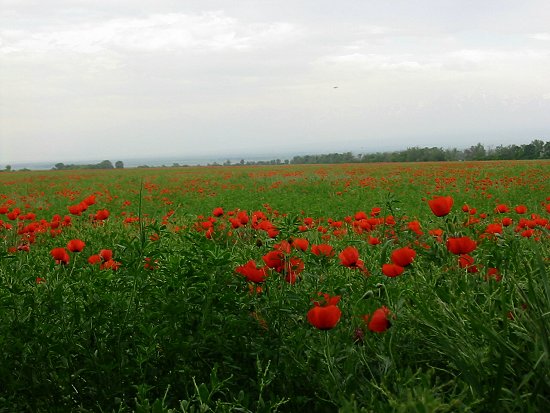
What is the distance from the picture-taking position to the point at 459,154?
184 ft

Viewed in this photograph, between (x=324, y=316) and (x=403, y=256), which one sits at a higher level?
(x=403, y=256)

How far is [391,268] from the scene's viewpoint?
80.5 inches

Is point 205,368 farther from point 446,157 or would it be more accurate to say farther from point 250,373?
point 446,157

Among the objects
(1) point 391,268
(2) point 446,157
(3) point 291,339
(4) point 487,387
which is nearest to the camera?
(4) point 487,387

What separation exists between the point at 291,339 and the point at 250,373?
26 centimetres

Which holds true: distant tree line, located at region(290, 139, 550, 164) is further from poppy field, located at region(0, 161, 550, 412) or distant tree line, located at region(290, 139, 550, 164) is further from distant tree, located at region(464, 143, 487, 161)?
poppy field, located at region(0, 161, 550, 412)

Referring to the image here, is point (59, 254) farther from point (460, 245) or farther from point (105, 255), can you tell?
point (460, 245)

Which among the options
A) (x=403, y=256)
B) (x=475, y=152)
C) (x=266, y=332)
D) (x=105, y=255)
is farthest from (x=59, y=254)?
(x=475, y=152)

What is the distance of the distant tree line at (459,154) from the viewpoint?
4647 centimetres

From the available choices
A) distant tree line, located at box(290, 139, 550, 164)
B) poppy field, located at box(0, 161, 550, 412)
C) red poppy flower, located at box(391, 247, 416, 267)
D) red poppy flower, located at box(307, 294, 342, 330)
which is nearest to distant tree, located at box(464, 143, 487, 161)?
distant tree line, located at box(290, 139, 550, 164)

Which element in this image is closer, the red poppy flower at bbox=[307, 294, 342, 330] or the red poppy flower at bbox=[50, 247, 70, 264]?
the red poppy flower at bbox=[307, 294, 342, 330]

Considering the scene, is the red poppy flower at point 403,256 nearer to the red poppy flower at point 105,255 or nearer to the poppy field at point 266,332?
the poppy field at point 266,332

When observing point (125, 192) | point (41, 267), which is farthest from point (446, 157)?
point (41, 267)

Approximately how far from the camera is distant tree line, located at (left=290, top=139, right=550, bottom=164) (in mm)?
46469
